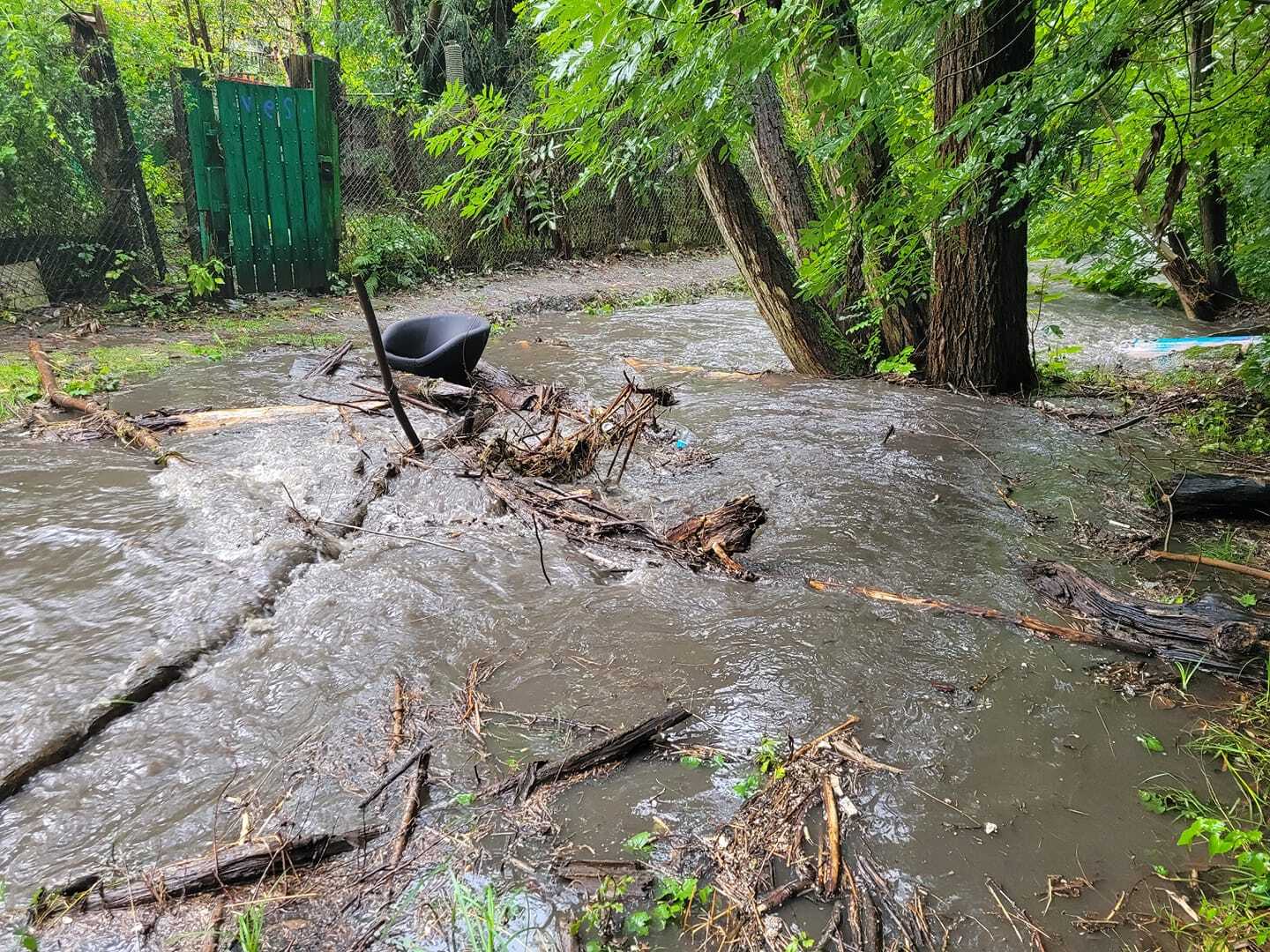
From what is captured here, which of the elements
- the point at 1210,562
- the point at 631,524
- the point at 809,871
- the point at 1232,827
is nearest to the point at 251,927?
the point at 809,871

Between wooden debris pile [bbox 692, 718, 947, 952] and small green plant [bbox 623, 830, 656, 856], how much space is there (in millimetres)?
164

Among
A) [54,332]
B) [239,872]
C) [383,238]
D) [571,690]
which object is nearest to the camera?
[239,872]

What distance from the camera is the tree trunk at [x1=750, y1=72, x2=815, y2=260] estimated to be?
6.57 m

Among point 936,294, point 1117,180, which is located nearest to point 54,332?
point 936,294

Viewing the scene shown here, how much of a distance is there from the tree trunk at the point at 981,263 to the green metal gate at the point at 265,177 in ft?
24.4

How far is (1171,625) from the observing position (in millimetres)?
2879

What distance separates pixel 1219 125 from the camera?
538 centimetres

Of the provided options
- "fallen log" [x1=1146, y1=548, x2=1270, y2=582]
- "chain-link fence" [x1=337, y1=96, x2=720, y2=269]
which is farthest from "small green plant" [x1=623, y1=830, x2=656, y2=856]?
"chain-link fence" [x1=337, y1=96, x2=720, y2=269]

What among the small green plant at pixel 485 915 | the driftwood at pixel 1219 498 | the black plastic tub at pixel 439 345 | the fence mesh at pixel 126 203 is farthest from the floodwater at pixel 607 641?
the fence mesh at pixel 126 203

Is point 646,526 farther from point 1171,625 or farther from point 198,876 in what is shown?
point 198,876

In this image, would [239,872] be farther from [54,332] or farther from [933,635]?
[54,332]

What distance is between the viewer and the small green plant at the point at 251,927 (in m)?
1.69

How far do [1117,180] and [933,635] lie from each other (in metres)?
5.42

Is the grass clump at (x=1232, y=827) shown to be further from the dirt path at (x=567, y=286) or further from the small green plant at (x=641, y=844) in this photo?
the dirt path at (x=567, y=286)
